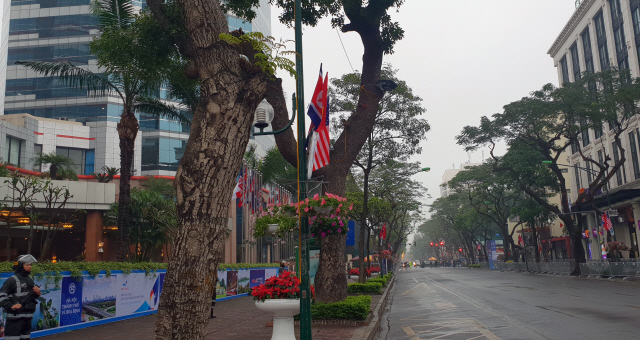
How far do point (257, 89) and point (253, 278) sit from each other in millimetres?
23133

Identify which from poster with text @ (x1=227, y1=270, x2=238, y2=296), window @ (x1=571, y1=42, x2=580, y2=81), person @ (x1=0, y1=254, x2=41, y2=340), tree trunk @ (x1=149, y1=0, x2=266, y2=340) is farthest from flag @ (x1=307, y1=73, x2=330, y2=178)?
window @ (x1=571, y1=42, x2=580, y2=81)

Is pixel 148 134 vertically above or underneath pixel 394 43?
above

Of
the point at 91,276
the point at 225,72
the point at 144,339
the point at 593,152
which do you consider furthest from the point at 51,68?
the point at 593,152

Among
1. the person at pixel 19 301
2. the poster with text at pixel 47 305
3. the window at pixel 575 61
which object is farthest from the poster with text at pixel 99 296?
the window at pixel 575 61

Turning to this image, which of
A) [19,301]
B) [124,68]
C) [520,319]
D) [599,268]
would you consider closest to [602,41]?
[599,268]

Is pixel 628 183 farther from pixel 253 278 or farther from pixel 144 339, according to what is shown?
pixel 144 339

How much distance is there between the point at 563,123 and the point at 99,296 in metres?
32.7

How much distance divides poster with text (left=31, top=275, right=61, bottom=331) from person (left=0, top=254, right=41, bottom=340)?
4344 millimetres

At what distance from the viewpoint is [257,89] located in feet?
20.0

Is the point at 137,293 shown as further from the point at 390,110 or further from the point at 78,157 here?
the point at 78,157

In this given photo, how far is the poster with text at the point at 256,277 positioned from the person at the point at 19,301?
1996 centimetres

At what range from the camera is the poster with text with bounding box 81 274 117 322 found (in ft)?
44.7

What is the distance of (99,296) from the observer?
14.2 meters

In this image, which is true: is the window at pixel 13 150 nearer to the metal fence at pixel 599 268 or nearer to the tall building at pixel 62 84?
the tall building at pixel 62 84
